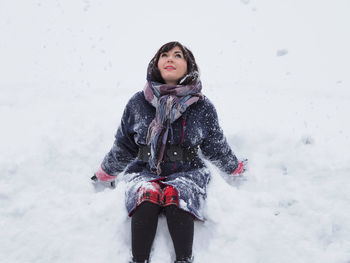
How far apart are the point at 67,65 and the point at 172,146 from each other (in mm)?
4683

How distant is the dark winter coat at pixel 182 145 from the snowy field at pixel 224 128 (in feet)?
0.74

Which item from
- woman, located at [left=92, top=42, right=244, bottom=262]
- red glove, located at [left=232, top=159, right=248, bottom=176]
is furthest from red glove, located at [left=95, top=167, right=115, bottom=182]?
red glove, located at [left=232, top=159, right=248, bottom=176]

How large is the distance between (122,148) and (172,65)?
1.00 m

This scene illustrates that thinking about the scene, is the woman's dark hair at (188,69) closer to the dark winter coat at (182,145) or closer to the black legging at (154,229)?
the dark winter coat at (182,145)

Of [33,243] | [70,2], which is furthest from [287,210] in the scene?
[70,2]

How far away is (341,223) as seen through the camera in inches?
106

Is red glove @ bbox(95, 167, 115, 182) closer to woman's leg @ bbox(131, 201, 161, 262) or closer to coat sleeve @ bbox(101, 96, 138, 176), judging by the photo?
coat sleeve @ bbox(101, 96, 138, 176)

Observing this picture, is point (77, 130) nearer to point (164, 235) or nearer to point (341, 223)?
point (164, 235)

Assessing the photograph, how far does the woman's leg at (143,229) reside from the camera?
2.37 meters

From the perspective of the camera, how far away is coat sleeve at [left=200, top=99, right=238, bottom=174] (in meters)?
3.23

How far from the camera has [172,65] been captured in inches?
123

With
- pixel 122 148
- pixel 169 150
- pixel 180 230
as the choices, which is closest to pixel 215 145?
pixel 169 150

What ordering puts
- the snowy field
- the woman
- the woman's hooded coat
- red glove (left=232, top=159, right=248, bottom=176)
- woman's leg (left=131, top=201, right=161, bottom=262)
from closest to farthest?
1. woman's leg (left=131, top=201, right=161, bottom=262)
2. the woman
3. the snowy field
4. the woman's hooded coat
5. red glove (left=232, top=159, right=248, bottom=176)

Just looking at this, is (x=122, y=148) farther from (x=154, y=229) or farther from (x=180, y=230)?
(x=180, y=230)
